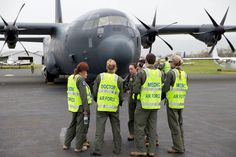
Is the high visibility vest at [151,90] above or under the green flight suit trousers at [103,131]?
above

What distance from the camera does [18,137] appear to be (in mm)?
A: 6691

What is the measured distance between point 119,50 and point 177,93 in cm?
637

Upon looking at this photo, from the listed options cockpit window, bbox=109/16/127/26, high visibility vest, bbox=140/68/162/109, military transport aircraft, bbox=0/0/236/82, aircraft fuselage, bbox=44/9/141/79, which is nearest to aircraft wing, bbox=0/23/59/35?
military transport aircraft, bbox=0/0/236/82

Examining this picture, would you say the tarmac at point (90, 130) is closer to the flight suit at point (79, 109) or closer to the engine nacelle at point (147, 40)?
the flight suit at point (79, 109)

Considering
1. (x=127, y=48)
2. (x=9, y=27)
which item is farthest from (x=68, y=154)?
(x=9, y=27)

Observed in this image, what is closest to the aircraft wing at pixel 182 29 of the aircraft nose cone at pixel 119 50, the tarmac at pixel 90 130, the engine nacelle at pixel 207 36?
the engine nacelle at pixel 207 36

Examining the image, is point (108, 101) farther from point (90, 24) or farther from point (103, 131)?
point (90, 24)

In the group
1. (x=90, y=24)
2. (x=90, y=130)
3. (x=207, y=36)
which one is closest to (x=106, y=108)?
(x=90, y=130)

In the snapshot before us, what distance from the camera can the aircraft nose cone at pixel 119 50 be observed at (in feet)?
39.3

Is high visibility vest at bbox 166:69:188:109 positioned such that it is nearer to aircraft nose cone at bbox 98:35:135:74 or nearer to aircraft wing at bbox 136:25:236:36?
aircraft nose cone at bbox 98:35:135:74

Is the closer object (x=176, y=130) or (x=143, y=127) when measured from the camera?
(x=143, y=127)

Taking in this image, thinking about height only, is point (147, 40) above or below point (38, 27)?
below

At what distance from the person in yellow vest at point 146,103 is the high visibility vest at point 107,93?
1.40 feet

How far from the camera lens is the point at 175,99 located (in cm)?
580
